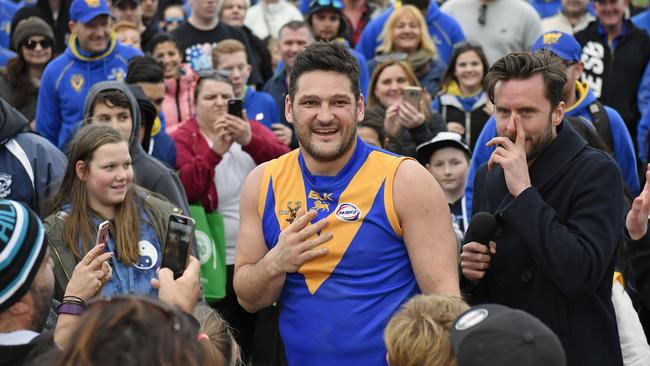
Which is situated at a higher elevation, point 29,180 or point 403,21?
point 403,21

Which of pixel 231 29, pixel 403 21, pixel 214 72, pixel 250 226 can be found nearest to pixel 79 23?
pixel 214 72

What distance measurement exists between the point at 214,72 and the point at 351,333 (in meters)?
4.21

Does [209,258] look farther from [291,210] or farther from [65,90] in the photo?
[291,210]

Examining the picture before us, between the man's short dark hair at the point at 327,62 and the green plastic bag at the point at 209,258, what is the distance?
282 cm

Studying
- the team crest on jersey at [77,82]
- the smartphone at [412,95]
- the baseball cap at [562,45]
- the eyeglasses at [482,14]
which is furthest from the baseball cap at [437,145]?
the eyeglasses at [482,14]

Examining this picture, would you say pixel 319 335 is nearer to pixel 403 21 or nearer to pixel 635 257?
pixel 635 257

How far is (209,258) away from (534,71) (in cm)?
329

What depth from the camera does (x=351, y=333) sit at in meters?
4.12

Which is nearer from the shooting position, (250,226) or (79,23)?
(250,226)

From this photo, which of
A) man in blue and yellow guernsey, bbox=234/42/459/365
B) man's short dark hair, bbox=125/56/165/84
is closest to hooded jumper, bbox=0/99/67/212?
man's short dark hair, bbox=125/56/165/84

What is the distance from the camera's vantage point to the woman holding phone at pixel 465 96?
8703 mm

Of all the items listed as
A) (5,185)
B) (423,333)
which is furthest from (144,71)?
(423,333)

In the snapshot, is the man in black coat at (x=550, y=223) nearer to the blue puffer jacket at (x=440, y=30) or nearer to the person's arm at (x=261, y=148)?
the person's arm at (x=261, y=148)

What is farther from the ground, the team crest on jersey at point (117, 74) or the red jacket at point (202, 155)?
the team crest on jersey at point (117, 74)
